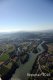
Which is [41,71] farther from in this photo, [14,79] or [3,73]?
[3,73]

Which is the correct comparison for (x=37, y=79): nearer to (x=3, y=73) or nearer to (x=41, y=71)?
(x=41, y=71)

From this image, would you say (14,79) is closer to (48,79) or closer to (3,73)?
(3,73)

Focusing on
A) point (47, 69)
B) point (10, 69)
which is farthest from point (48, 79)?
point (10, 69)

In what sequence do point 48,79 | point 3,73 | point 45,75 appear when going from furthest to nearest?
point 3,73, point 45,75, point 48,79

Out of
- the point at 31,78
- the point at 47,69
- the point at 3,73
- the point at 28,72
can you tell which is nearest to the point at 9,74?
the point at 3,73

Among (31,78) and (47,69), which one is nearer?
(31,78)

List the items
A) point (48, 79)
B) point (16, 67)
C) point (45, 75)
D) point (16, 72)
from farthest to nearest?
point (16, 67), point (16, 72), point (45, 75), point (48, 79)

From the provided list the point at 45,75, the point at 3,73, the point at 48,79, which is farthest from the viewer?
the point at 3,73

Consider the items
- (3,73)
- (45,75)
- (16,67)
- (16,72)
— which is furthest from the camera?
(16,67)

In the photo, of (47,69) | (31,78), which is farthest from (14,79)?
(47,69)
